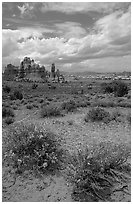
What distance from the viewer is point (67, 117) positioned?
12273 mm

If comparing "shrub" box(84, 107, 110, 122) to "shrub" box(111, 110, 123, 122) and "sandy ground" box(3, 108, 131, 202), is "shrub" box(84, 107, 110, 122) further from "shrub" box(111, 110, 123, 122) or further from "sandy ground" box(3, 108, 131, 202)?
"sandy ground" box(3, 108, 131, 202)

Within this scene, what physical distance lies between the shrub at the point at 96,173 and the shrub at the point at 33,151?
50 centimetres

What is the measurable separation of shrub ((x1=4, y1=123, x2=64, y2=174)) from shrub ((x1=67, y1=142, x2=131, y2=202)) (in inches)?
19.8

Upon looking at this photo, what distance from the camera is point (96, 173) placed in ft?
19.1

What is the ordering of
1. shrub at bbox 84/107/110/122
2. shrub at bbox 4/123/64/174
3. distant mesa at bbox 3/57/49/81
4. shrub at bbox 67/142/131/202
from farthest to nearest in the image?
distant mesa at bbox 3/57/49/81
shrub at bbox 84/107/110/122
shrub at bbox 4/123/64/174
shrub at bbox 67/142/131/202

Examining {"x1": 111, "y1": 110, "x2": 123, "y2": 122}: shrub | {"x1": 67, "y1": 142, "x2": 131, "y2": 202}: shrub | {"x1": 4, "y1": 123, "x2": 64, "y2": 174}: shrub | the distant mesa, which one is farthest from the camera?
the distant mesa

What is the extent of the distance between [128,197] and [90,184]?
892 mm

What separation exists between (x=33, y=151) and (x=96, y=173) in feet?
6.46

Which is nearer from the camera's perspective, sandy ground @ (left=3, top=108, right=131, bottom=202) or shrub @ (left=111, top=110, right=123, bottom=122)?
sandy ground @ (left=3, top=108, right=131, bottom=202)

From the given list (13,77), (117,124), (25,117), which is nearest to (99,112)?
(117,124)

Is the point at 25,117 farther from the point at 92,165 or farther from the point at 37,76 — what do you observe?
the point at 37,76

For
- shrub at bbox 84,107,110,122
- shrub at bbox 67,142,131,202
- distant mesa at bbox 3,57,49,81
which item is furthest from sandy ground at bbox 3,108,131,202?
distant mesa at bbox 3,57,49,81

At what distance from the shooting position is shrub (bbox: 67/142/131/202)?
18.1ft

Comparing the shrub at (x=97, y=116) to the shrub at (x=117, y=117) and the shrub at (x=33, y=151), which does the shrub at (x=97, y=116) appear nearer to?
the shrub at (x=117, y=117)
